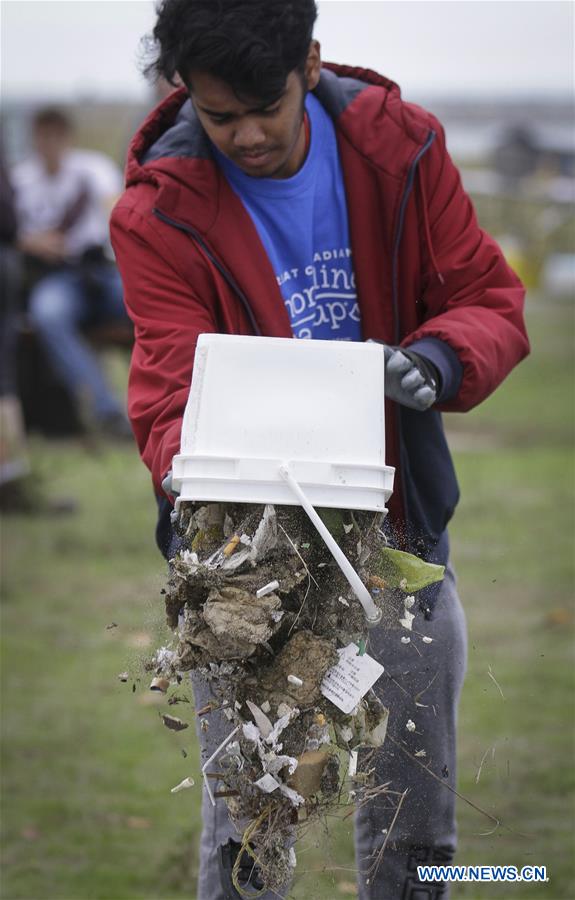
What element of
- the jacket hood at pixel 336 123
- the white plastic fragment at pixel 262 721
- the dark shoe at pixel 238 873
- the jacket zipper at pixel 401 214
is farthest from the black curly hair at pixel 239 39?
the dark shoe at pixel 238 873

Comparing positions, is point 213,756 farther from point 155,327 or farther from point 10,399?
point 10,399

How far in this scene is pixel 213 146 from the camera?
287cm

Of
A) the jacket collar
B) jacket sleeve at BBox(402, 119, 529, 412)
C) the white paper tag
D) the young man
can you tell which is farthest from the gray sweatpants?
the jacket collar

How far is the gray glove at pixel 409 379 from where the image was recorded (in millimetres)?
2469

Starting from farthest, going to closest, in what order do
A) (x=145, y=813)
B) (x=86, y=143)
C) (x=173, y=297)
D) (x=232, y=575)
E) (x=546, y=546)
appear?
(x=86, y=143)
(x=546, y=546)
(x=145, y=813)
(x=173, y=297)
(x=232, y=575)

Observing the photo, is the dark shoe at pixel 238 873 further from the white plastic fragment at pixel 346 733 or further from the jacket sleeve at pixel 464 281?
the jacket sleeve at pixel 464 281

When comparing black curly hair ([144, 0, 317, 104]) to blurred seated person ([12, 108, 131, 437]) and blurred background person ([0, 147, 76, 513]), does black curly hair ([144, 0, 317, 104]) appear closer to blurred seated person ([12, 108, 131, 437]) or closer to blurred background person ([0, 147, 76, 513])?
blurred background person ([0, 147, 76, 513])

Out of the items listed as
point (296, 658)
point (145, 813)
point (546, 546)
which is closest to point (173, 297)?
point (296, 658)

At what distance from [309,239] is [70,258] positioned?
6.23m

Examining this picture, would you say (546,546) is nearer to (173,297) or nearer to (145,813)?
(145,813)

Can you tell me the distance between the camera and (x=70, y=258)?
8.88 m

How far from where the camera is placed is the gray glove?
2.47 m

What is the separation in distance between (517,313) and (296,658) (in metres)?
0.97

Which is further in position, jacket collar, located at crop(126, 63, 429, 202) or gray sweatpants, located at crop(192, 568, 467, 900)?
jacket collar, located at crop(126, 63, 429, 202)
